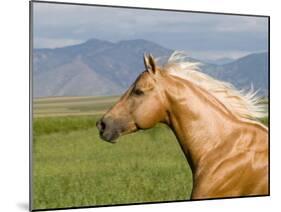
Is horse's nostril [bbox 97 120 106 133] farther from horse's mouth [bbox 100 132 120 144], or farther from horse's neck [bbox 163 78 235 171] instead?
horse's neck [bbox 163 78 235 171]

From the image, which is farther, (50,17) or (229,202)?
(229,202)

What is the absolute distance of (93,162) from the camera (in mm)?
5047

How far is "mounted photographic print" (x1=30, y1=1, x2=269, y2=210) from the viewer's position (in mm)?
4941

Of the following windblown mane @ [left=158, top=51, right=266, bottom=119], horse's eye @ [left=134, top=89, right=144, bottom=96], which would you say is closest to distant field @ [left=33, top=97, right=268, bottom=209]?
horse's eye @ [left=134, top=89, right=144, bottom=96]

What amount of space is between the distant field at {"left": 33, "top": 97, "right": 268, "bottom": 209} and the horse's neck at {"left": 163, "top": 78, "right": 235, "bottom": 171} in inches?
3.1

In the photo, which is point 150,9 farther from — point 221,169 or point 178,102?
point 221,169

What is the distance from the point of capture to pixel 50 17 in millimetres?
4922

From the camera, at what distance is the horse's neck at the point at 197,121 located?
5188mm

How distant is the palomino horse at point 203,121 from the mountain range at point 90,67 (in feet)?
0.25

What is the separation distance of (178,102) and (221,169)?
0.58 metres

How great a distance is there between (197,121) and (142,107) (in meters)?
0.44

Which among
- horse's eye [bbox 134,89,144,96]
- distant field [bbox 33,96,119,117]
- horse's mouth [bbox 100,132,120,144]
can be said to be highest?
horse's eye [bbox 134,89,144,96]

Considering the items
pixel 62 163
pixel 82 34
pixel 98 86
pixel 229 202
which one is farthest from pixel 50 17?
pixel 229 202

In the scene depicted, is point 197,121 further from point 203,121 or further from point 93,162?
point 93,162
